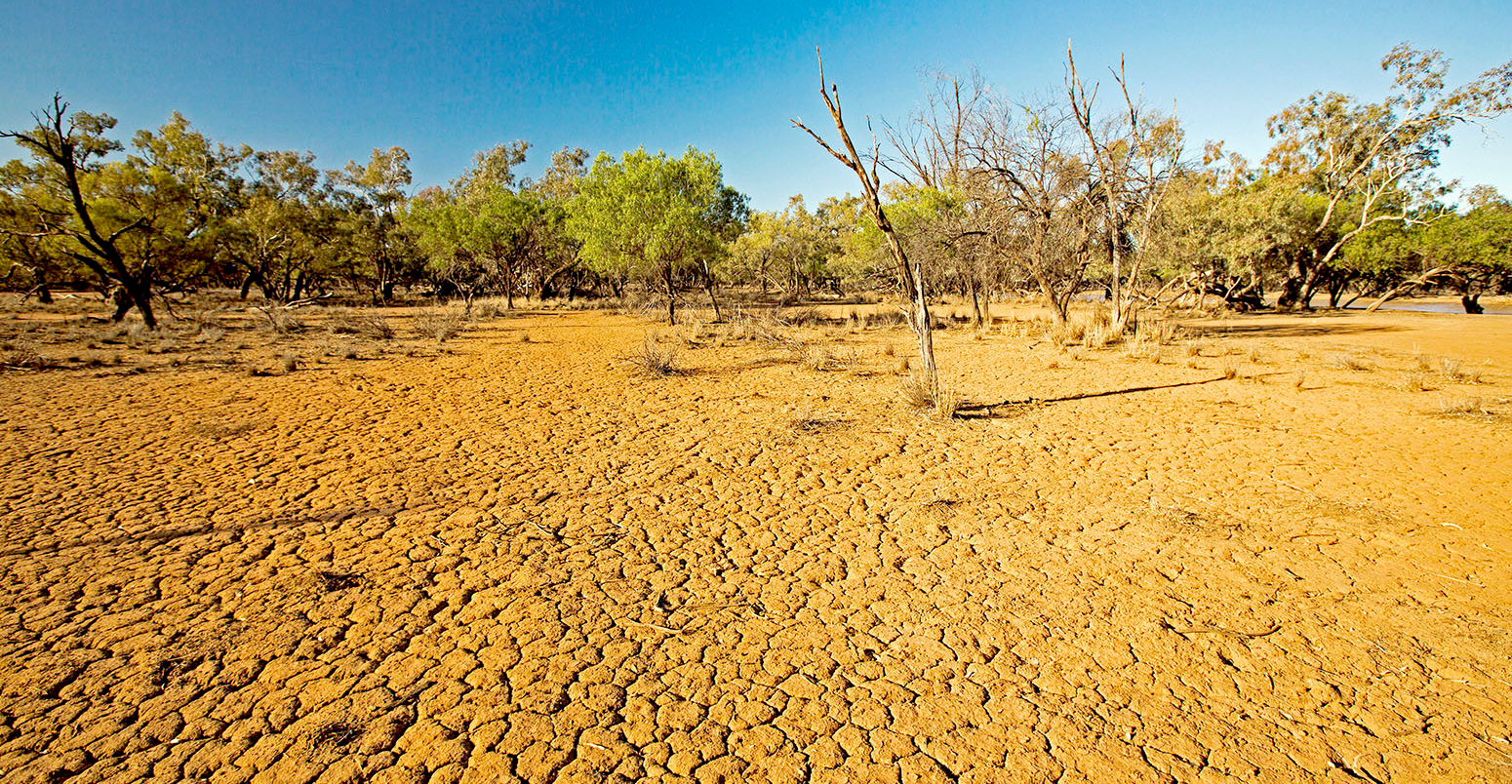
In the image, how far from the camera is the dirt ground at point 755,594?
2.56m

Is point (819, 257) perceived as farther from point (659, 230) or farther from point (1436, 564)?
point (1436, 564)

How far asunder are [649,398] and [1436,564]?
823cm

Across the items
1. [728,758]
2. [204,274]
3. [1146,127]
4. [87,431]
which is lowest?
[728,758]

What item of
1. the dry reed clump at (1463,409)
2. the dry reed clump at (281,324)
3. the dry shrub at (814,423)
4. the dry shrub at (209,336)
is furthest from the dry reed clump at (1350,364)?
the dry reed clump at (281,324)

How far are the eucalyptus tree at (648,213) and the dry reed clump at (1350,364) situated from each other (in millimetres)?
17178

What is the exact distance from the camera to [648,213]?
2092 cm

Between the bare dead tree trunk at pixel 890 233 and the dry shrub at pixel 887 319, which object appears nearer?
the bare dead tree trunk at pixel 890 233

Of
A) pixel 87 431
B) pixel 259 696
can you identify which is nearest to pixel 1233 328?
pixel 259 696

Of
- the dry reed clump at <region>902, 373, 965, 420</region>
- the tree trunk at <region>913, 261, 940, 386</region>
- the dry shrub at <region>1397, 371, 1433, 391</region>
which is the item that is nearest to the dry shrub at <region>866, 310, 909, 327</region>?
the dry reed clump at <region>902, 373, 965, 420</region>

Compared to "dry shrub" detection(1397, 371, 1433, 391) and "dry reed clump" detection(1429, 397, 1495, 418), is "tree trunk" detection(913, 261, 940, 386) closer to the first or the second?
"dry reed clump" detection(1429, 397, 1495, 418)

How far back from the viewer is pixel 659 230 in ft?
66.5

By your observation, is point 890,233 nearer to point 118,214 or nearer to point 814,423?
point 814,423

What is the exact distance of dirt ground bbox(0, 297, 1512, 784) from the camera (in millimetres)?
2559

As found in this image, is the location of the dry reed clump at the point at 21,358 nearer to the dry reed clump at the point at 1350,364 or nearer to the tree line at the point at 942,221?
the tree line at the point at 942,221
